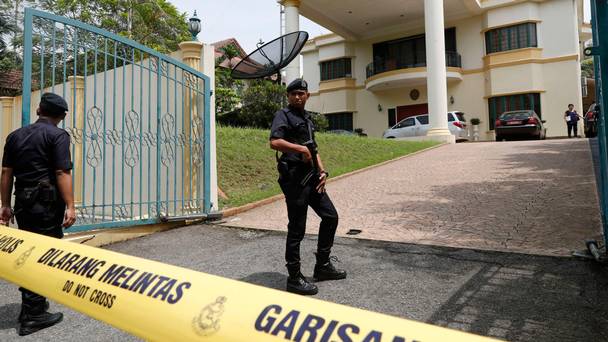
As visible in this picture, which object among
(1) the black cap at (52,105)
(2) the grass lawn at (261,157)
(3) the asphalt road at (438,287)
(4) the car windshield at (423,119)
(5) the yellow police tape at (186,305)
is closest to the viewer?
(5) the yellow police tape at (186,305)

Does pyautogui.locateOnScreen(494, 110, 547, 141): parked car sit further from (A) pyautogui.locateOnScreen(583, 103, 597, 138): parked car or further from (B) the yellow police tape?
(B) the yellow police tape

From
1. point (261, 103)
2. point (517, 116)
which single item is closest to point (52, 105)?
point (261, 103)

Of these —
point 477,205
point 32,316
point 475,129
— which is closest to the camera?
point 32,316

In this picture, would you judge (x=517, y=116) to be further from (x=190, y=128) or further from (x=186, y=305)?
(x=186, y=305)

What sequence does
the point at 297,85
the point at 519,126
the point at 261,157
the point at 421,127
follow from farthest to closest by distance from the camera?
the point at 421,127 < the point at 519,126 < the point at 261,157 < the point at 297,85

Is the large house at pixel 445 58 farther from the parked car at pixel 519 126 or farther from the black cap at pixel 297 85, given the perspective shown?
the black cap at pixel 297 85

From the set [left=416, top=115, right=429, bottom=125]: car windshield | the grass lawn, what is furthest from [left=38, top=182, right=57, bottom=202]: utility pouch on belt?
[left=416, top=115, right=429, bottom=125]: car windshield

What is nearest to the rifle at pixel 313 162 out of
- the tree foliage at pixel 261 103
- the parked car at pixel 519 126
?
the tree foliage at pixel 261 103

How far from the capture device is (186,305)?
1.24 meters

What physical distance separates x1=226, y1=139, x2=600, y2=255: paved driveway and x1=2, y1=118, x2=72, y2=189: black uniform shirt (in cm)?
306

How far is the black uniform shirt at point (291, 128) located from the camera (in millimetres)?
2930

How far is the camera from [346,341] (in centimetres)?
98

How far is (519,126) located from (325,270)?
46.9 feet

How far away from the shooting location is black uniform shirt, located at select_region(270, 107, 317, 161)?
293 centimetres
